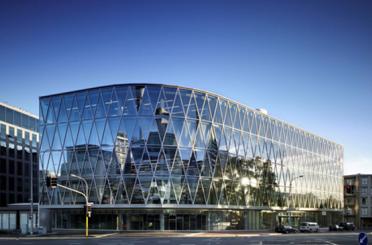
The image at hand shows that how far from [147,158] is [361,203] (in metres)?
86.7

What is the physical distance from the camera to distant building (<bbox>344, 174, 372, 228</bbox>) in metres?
130

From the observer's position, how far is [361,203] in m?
131

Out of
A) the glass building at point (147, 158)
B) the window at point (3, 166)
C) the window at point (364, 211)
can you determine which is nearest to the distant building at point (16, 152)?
the window at point (3, 166)

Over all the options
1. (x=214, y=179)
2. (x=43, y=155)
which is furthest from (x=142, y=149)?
(x=43, y=155)

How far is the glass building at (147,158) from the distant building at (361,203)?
62.7 metres

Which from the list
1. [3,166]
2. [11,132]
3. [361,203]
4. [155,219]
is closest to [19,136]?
[11,132]

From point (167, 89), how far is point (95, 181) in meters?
16.7

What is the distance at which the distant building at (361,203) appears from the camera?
426ft

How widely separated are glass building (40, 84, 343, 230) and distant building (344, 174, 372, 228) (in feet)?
206

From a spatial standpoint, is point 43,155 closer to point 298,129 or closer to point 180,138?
point 180,138

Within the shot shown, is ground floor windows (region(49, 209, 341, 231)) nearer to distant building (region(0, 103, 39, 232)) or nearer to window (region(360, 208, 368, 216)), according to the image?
distant building (region(0, 103, 39, 232))

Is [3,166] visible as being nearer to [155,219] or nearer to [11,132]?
[11,132]

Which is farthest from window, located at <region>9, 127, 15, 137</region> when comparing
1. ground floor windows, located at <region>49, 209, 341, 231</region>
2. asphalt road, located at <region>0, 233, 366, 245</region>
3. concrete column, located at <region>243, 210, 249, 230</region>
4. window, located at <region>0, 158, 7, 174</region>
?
concrete column, located at <region>243, 210, 249, 230</region>

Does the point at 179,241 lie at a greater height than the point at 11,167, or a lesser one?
lesser
